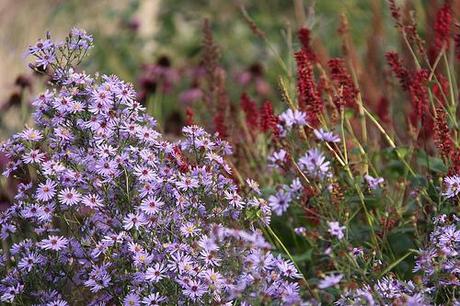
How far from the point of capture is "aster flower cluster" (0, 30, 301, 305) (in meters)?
2.09

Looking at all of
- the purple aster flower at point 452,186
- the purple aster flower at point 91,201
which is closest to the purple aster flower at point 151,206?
the purple aster flower at point 91,201

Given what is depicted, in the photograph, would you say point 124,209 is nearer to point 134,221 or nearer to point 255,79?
point 134,221

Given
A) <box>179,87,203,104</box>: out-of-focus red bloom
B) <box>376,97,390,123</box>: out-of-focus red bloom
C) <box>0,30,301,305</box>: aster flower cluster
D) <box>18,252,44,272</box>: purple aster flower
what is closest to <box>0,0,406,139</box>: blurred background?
<box>179,87,203,104</box>: out-of-focus red bloom

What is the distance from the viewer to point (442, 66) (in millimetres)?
4285

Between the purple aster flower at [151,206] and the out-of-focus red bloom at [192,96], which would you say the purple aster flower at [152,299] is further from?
the out-of-focus red bloom at [192,96]

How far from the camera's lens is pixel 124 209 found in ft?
7.50

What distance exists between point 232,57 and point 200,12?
0.50m

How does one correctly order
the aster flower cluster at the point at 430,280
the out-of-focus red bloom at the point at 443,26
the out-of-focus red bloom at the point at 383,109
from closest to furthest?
the aster flower cluster at the point at 430,280 → the out-of-focus red bloom at the point at 443,26 → the out-of-focus red bloom at the point at 383,109

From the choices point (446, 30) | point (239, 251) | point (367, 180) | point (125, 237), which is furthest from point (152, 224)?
point (446, 30)

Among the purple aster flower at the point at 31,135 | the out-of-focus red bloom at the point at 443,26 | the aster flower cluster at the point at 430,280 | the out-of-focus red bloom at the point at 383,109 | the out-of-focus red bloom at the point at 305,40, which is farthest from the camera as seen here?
the out-of-focus red bloom at the point at 383,109

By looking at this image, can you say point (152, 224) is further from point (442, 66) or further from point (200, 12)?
point (200, 12)

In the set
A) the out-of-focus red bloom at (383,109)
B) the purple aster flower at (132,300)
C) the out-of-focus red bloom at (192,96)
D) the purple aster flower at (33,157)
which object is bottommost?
the out-of-focus red bloom at (383,109)

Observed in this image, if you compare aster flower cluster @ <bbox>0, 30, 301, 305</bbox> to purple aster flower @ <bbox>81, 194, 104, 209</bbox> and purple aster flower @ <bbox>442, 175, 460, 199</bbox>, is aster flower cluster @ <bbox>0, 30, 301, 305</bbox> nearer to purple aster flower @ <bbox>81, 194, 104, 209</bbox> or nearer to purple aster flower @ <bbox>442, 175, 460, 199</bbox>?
purple aster flower @ <bbox>81, 194, 104, 209</bbox>

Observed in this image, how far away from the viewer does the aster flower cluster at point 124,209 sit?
209cm
